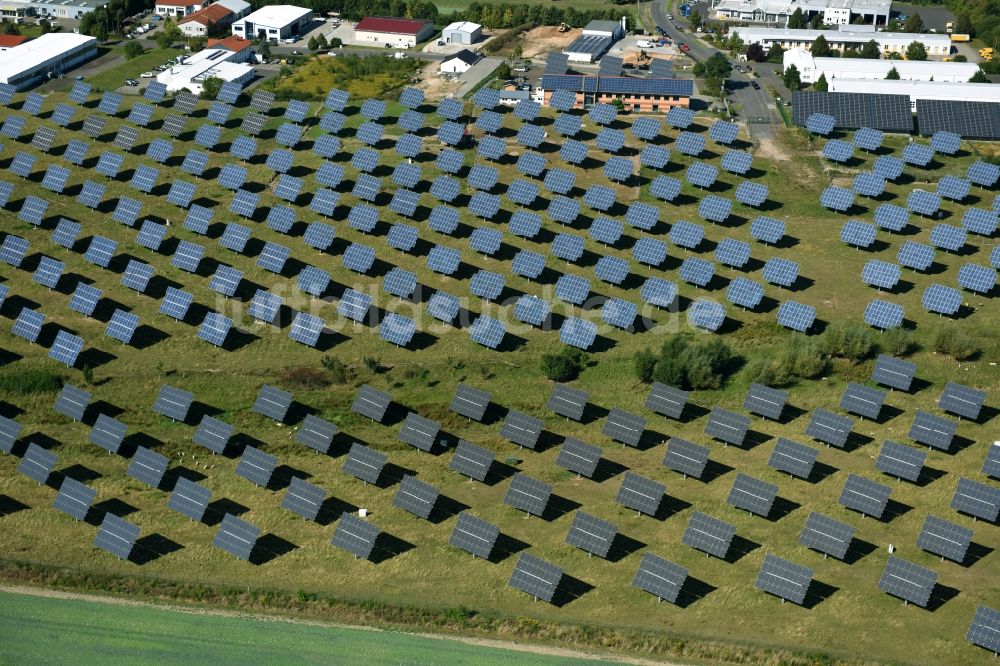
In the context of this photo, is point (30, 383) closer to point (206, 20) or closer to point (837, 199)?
point (837, 199)

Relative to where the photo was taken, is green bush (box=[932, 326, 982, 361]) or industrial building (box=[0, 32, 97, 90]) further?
industrial building (box=[0, 32, 97, 90])

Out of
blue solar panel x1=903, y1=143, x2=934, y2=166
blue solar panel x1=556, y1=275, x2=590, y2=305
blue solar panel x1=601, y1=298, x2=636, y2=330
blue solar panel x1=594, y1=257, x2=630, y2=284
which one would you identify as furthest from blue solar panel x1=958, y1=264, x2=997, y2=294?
blue solar panel x1=556, y1=275, x2=590, y2=305

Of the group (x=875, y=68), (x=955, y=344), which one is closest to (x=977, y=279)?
(x=955, y=344)

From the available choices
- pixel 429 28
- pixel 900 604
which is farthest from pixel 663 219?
pixel 429 28

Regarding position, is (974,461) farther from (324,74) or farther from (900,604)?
(324,74)

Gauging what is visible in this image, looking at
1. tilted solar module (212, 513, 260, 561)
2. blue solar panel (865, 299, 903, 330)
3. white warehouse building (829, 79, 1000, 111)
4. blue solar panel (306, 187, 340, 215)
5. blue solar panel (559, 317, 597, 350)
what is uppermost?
white warehouse building (829, 79, 1000, 111)

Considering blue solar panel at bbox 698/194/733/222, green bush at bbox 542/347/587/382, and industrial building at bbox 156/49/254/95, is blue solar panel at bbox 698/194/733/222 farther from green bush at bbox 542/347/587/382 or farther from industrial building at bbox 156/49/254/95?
industrial building at bbox 156/49/254/95
